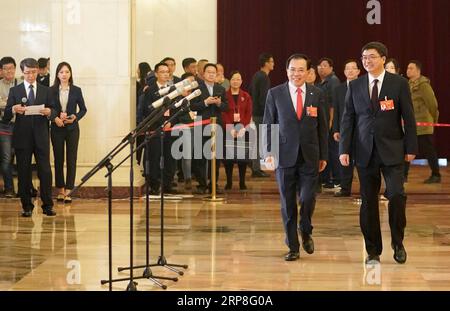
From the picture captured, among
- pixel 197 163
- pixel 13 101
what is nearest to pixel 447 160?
pixel 197 163

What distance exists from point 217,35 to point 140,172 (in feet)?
17.0

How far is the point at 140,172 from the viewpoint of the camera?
542 inches

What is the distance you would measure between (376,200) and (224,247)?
1655 mm

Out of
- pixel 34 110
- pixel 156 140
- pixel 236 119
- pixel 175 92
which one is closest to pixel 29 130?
pixel 34 110

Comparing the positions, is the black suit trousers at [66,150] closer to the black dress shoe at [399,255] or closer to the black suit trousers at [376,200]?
the black suit trousers at [376,200]

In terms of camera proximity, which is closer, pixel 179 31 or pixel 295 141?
pixel 295 141

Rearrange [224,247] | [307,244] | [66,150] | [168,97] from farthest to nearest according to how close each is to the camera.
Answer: [66,150] < [224,247] < [307,244] < [168,97]

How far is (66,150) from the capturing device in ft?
39.6

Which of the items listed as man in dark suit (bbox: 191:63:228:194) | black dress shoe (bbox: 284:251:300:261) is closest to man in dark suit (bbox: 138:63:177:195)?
man in dark suit (bbox: 191:63:228:194)

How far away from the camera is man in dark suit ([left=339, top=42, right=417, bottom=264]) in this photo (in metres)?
7.82

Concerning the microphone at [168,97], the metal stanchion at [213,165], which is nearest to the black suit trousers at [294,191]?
the microphone at [168,97]

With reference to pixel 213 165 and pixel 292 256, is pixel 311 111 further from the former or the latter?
pixel 213 165

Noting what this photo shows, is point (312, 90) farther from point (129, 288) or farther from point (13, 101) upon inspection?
point (13, 101)

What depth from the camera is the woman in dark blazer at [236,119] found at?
1333 centimetres
